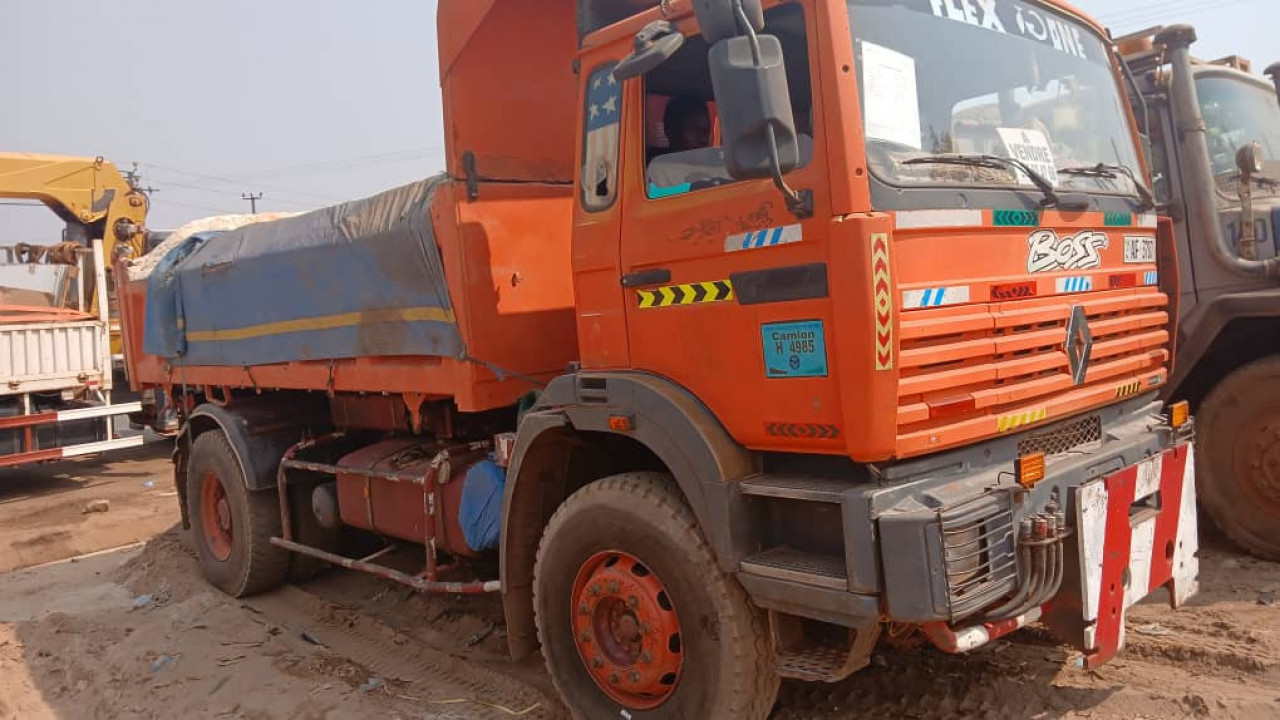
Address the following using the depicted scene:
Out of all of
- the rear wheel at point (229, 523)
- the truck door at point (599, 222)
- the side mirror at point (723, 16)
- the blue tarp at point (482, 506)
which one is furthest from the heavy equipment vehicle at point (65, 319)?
the side mirror at point (723, 16)

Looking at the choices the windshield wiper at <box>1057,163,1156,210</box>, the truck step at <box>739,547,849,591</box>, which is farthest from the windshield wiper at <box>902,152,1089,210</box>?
the truck step at <box>739,547,849,591</box>

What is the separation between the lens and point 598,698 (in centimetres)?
352

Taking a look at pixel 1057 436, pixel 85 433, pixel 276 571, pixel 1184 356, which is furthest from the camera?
pixel 85 433

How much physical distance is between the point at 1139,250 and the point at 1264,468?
2203 mm

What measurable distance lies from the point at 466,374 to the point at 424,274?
55 cm

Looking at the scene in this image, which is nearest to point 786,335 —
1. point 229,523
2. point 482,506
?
point 482,506

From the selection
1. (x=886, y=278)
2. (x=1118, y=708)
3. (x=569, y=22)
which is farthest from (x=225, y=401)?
(x=1118, y=708)

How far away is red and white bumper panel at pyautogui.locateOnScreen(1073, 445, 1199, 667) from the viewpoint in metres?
2.93

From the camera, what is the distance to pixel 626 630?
11.1 ft

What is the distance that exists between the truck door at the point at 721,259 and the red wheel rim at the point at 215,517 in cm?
440

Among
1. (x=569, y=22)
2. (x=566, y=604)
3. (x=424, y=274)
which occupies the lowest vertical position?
(x=566, y=604)

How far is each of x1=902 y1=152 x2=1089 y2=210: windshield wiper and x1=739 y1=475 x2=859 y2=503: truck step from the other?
101cm

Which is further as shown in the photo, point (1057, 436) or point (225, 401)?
point (225, 401)

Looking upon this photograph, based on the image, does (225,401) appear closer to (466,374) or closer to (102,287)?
(466,374)
